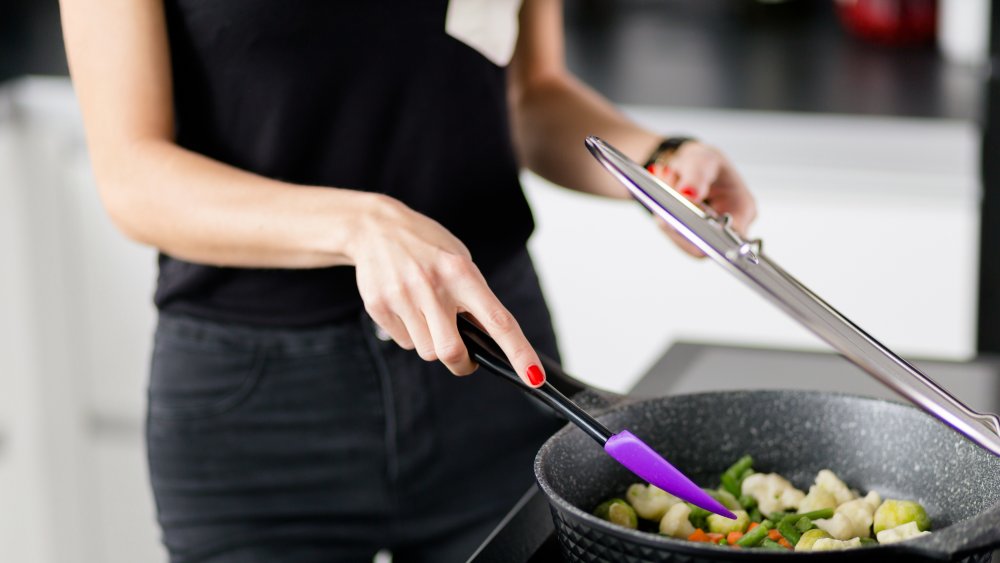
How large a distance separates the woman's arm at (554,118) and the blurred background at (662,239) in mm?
488

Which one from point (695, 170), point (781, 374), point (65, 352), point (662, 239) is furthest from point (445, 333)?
point (65, 352)

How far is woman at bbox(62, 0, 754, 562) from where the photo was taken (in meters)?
0.95

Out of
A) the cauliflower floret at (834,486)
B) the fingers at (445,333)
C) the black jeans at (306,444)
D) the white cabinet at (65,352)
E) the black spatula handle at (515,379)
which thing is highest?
the fingers at (445,333)

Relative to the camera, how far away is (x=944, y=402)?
61 centimetres

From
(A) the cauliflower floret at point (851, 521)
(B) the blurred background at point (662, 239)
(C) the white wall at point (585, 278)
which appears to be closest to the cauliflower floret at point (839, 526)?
(A) the cauliflower floret at point (851, 521)

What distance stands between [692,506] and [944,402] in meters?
0.15

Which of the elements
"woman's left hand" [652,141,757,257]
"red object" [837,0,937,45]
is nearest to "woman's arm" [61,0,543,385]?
"woman's left hand" [652,141,757,257]

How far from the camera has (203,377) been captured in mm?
1015

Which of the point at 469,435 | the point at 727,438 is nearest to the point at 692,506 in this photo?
the point at 727,438

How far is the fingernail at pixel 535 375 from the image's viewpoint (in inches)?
26.0

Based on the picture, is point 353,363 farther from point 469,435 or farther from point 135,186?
point 135,186

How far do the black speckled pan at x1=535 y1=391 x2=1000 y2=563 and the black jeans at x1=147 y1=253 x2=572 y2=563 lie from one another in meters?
0.31

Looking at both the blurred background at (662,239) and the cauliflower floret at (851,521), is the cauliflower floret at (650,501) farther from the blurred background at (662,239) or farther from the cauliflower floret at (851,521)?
the blurred background at (662,239)

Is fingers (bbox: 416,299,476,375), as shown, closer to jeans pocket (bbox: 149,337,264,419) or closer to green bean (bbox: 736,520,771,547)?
green bean (bbox: 736,520,771,547)
